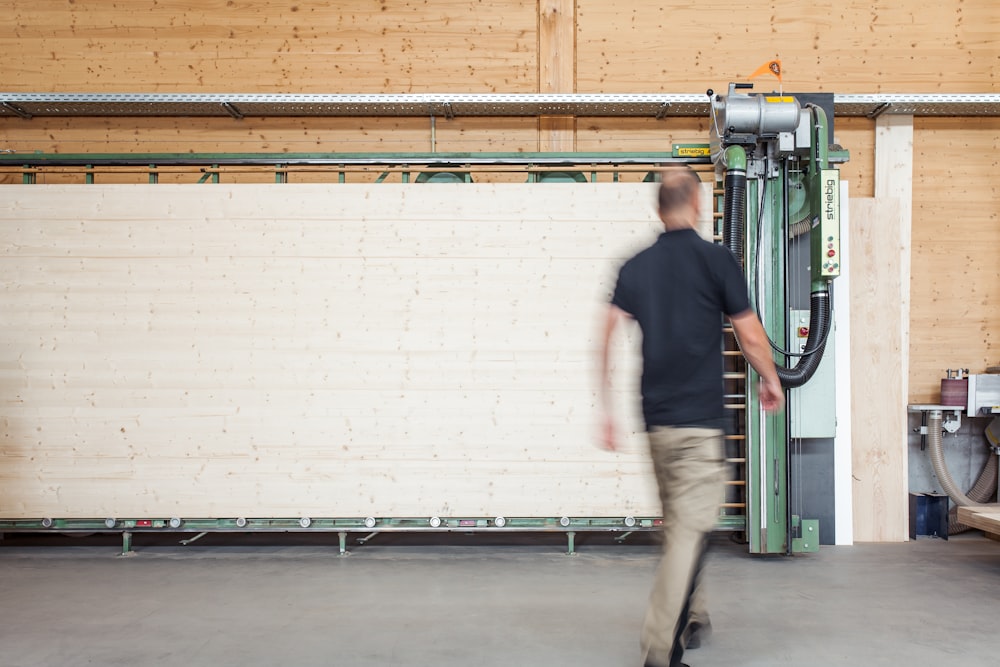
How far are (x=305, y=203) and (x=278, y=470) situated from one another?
6.68 feet

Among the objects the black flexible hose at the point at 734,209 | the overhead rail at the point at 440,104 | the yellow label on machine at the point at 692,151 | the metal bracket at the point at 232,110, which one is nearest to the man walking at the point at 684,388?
the black flexible hose at the point at 734,209

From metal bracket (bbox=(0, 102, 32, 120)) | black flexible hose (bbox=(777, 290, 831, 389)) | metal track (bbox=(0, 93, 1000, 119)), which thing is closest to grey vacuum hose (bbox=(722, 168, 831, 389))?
black flexible hose (bbox=(777, 290, 831, 389))

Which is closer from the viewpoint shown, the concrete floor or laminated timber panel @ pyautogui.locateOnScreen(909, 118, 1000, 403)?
the concrete floor

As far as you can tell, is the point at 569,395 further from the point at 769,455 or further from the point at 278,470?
the point at 278,470

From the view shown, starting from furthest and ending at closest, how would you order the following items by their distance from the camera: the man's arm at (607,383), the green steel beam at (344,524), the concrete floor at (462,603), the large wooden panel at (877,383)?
1. the large wooden panel at (877,383)
2. the green steel beam at (344,524)
3. the concrete floor at (462,603)
4. the man's arm at (607,383)

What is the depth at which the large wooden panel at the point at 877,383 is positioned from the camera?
5.97 metres

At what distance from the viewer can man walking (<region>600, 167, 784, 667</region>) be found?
9.32ft

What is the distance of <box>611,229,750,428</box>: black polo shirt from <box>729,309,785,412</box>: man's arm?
5 centimetres

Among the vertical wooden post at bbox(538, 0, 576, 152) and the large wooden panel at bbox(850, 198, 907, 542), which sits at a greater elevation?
the vertical wooden post at bbox(538, 0, 576, 152)

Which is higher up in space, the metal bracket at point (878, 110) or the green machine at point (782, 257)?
the metal bracket at point (878, 110)

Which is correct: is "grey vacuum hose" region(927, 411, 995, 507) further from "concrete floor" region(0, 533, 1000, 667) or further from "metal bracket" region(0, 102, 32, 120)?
"metal bracket" region(0, 102, 32, 120)

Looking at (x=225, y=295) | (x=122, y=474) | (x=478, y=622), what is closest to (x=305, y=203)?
(x=225, y=295)

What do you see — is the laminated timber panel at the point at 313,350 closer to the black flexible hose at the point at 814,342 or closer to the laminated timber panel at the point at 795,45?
the black flexible hose at the point at 814,342

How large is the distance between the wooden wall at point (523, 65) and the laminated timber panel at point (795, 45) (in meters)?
0.01
